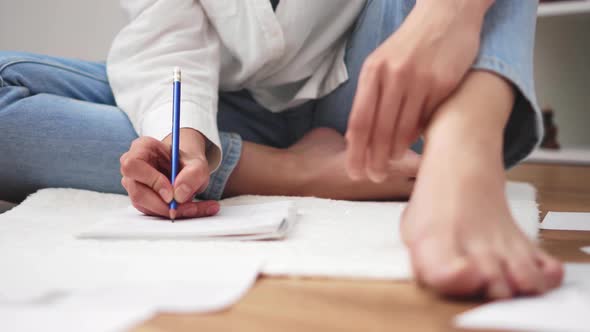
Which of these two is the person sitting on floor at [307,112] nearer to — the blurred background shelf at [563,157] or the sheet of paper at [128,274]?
the sheet of paper at [128,274]

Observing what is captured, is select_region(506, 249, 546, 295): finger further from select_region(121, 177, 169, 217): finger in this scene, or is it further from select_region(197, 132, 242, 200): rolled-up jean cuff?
select_region(197, 132, 242, 200): rolled-up jean cuff

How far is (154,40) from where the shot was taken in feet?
3.16

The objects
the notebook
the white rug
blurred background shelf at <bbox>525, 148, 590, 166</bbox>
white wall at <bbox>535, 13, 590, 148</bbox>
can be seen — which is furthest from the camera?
white wall at <bbox>535, 13, 590, 148</bbox>

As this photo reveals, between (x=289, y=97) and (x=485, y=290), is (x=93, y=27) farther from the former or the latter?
(x=485, y=290)

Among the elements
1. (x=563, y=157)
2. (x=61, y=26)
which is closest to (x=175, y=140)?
(x=61, y=26)

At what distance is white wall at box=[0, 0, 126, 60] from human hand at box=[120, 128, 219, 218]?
136 centimetres

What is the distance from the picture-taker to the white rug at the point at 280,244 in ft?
1.63

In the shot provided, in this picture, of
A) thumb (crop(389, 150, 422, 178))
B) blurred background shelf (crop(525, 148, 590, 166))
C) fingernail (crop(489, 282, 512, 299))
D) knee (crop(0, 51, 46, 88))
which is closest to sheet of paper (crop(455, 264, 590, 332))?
fingernail (crop(489, 282, 512, 299))

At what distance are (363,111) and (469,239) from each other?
0.41 ft

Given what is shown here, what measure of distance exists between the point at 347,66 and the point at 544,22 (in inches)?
63.0

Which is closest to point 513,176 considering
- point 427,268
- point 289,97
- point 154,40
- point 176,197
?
point 289,97

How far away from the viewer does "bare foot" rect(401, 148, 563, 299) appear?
16.5 inches

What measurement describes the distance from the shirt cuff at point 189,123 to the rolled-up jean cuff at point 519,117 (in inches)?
14.1

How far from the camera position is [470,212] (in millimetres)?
476
